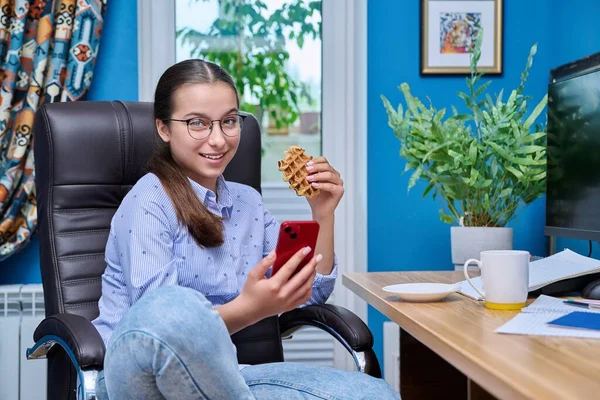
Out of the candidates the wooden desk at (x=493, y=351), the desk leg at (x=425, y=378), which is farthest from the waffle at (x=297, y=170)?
the desk leg at (x=425, y=378)

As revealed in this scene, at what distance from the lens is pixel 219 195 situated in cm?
167

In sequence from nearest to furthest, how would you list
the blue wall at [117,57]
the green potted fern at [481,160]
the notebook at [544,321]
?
the notebook at [544,321]
the green potted fern at [481,160]
the blue wall at [117,57]

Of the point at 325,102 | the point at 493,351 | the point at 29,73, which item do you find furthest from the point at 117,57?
the point at 493,351

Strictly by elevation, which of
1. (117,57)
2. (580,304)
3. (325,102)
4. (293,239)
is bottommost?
(580,304)

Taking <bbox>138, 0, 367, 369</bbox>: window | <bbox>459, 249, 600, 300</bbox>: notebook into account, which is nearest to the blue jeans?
<bbox>459, 249, 600, 300</bbox>: notebook

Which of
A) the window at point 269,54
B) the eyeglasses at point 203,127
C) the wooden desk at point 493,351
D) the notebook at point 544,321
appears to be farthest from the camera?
the window at point 269,54

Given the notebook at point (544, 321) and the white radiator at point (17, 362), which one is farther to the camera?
the white radiator at point (17, 362)

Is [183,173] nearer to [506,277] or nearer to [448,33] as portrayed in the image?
[506,277]

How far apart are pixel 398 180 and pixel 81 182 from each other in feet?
4.40

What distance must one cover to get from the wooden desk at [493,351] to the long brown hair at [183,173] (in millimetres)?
349

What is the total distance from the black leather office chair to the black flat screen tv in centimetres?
51

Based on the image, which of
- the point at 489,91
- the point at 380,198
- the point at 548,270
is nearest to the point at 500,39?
the point at 489,91

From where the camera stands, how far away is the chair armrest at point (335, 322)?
1480 mm

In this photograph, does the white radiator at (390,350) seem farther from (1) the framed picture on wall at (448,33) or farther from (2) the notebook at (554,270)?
(2) the notebook at (554,270)
